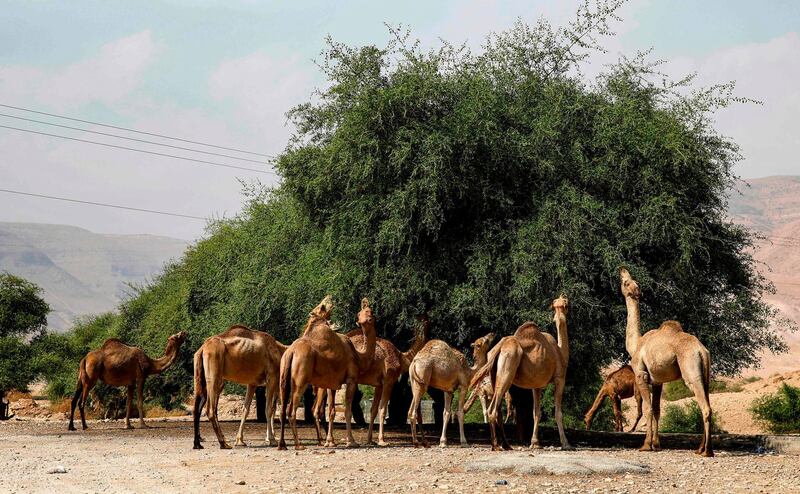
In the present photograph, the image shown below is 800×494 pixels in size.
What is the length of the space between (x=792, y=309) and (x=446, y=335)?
11783 cm

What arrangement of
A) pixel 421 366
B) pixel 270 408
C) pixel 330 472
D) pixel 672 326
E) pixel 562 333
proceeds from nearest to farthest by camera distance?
pixel 330 472, pixel 672 326, pixel 421 366, pixel 270 408, pixel 562 333

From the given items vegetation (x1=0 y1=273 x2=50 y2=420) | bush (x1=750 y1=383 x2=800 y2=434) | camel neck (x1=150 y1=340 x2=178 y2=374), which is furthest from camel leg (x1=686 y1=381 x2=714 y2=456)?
vegetation (x1=0 y1=273 x2=50 y2=420)

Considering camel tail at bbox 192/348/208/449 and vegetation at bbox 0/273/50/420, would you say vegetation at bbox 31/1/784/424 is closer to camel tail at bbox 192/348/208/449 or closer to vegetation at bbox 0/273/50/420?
camel tail at bbox 192/348/208/449

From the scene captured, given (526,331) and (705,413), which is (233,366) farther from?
(705,413)

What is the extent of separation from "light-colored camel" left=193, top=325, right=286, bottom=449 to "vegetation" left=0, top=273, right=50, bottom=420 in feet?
61.4

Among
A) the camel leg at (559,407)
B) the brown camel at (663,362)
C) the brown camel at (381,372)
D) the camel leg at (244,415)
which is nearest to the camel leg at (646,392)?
the brown camel at (663,362)

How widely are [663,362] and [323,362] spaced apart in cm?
646

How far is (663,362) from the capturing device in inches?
746

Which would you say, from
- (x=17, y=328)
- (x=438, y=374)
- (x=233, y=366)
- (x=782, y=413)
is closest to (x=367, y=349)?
(x=438, y=374)

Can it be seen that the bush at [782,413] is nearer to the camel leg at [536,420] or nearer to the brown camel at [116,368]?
the camel leg at [536,420]

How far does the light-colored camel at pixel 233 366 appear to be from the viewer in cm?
1911

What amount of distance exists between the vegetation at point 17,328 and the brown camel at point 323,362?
2034 cm

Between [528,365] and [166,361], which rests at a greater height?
[166,361]

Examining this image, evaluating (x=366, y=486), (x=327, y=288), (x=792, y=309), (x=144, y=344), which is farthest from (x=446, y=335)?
(x=792, y=309)
